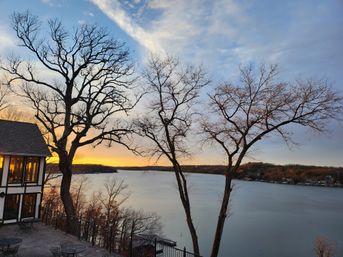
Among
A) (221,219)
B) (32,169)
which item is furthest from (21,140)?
(221,219)

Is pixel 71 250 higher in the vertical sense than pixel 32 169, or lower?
lower

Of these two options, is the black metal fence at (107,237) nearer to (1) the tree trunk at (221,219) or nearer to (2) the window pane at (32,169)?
(1) the tree trunk at (221,219)

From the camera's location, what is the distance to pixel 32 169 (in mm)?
17938

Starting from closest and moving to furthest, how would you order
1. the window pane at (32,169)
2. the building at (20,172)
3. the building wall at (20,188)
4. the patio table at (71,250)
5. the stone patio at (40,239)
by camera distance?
the patio table at (71,250), the stone patio at (40,239), the building wall at (20,188), the building at (20,172), the window pane at (32,169)

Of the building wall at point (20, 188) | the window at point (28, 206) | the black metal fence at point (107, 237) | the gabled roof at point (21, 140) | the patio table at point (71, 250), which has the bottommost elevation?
the black metal fence at point (107, 237)

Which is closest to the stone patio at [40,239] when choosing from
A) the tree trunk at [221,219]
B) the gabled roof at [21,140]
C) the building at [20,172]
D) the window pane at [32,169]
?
the building at [20,172]

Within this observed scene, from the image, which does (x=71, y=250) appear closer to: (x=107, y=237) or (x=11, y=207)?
(x=107, y=237)

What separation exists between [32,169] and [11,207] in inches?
98.5

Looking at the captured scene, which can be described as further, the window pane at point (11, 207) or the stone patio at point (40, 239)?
the window pane at point (11, 207)

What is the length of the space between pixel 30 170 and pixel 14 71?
6.11 meters

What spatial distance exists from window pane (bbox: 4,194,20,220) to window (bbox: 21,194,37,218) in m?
0.39

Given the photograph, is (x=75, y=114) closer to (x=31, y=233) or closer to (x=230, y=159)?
(x=31, y=233)

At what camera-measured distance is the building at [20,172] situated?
16.3 m

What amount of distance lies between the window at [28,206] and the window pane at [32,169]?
3.13 feet
